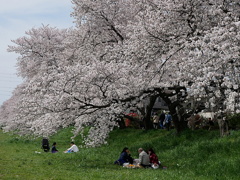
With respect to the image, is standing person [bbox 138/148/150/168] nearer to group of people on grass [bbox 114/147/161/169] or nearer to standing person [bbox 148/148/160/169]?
group of people on grass [bbox 114/147/161/169]

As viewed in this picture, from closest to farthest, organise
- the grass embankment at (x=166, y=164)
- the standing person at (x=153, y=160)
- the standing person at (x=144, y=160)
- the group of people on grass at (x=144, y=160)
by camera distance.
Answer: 1. the grass embankment at (x=166, y=164)
2. the standing person at (x=153, y=160)
3. the group of people on grass at (x=144, y=160)
4. the standing person at (x=144, y=160)

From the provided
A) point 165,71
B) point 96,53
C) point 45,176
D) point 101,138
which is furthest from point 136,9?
point 45,176

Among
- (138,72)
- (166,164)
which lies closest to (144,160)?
(166,164)

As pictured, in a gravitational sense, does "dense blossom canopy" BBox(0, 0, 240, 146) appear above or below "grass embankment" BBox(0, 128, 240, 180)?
above

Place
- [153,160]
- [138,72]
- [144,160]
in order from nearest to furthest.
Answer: [153,160], [144,160], [138,72]

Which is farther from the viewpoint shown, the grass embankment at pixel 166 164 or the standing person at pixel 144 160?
the standing person at pixel 144 160

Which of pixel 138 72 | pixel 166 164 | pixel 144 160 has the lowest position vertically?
pixel 166 164

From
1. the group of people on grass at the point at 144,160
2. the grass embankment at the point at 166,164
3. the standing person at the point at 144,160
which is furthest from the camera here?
the standing person at the point at 144,160

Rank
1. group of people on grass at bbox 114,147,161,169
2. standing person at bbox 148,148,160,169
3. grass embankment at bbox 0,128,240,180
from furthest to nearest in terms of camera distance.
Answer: group of people on grass at bbox 114,147,161,169, standing person at bbox 148,148,160,169, grass embankment at bbox 0,128,240,180

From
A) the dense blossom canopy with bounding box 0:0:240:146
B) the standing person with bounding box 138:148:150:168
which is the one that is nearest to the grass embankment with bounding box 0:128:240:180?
the standing person with bounding box 138:148:150:168

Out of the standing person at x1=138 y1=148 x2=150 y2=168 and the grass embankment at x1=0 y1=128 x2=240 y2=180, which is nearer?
A: the grass embankment at x1=0 y1=128 x2=240 y2=180

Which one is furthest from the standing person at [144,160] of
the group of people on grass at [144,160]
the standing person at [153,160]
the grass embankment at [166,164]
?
the grass embankment at [166,164]

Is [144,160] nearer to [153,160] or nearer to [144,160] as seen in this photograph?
[144,160]

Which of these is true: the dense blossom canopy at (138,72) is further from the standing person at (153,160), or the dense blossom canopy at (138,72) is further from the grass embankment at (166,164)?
the standing person at (153,160)
